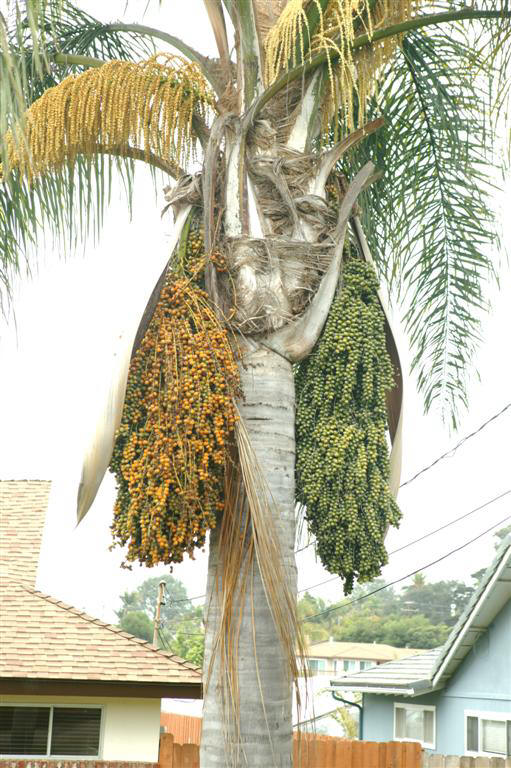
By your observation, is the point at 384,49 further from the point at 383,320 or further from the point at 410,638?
the point at 410,638

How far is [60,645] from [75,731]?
1093 mm

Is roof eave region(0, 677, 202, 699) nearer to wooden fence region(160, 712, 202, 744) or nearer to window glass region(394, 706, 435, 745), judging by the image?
window glass region(394, 706, 435, 745)

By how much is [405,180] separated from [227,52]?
2756mm

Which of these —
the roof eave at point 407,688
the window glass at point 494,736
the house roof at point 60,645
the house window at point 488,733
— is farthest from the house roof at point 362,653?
the house roof at point 60,645

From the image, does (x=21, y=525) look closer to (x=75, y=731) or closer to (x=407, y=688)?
(x=75, y=731)

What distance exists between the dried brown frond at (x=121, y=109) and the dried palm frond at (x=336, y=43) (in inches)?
23.8

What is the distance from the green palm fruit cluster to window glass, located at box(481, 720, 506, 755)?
972cm

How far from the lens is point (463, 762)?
39.8 feet

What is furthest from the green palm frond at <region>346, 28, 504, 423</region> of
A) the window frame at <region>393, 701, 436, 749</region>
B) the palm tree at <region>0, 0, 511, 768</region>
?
the window frame at <region>393, 701, 436, 749</region>

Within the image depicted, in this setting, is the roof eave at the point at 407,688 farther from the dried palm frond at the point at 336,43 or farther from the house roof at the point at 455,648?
the dried palm frond at the point at 336,43

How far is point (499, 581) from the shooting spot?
561 inches

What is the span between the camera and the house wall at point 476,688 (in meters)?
14.9

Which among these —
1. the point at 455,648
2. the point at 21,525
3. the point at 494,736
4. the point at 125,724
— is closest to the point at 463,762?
the point at 494,736

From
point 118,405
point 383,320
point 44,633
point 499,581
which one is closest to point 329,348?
point 383,320
